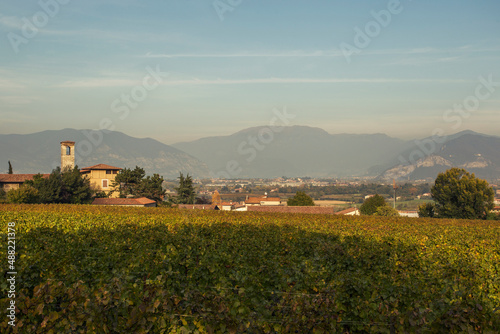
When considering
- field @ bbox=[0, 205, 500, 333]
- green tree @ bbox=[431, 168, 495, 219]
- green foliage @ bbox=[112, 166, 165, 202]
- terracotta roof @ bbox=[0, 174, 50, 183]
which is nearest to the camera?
field @ bbox=[0, 205, 500, 333]

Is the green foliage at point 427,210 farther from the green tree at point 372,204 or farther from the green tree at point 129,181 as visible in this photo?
the green tree at point 129,181

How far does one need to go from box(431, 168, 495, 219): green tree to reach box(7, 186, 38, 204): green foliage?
56298 millimetres

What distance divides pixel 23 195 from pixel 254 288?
5352 centimetres

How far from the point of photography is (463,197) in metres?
64.9

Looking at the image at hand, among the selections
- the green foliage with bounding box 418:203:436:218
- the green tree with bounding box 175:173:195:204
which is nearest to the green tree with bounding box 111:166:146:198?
the green tree with bounding box 175:173:195:204

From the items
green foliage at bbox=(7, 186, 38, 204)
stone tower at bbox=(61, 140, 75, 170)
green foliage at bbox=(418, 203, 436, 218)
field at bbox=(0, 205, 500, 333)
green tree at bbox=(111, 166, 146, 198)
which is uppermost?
stone tower at bbox=(61, 140, 75, 170)

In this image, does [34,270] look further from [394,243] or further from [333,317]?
[394,243]

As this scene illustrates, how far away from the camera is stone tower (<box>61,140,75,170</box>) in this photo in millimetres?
77562

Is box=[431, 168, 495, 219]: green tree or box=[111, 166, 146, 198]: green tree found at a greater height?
box=[111, 166, 146, 198]: green tree

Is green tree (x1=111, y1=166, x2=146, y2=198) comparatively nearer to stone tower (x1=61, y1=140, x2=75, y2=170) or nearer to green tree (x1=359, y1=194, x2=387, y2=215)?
stone tower (x1=61, y1=140, x2=75, y2=170)

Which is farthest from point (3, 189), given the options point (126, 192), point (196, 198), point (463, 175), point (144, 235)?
point (463, 175)

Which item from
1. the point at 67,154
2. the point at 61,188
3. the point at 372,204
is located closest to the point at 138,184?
the point at 67,154

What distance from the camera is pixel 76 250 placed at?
1430 cm

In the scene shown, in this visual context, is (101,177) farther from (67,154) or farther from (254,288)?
(254,288)
